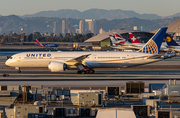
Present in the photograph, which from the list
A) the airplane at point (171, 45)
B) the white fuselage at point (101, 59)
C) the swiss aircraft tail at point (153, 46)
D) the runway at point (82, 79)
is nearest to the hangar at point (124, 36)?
the airplane at point (171, 45)

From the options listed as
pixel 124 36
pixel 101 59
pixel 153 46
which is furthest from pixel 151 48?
pixel 124 36

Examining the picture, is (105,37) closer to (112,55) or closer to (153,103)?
(112,55)

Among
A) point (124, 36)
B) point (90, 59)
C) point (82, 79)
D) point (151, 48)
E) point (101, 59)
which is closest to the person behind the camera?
point (82, 79)

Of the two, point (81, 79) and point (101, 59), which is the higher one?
point (101, 59)

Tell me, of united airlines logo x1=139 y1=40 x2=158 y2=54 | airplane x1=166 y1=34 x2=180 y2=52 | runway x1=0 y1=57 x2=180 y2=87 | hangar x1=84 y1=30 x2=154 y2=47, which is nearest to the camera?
runway x1=0 y1=57 x2=180 y2=87

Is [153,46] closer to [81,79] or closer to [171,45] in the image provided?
[81,79]

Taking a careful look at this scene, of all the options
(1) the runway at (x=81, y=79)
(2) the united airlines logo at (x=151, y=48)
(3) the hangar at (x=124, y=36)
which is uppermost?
(3) the hangar at (x=124, y=36)

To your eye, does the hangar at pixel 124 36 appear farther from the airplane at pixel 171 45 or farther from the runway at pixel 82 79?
the runway at pixel 82 79

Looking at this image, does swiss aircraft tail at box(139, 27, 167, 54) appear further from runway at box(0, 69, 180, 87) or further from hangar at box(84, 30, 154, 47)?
hangar at box(84, 30, 154, 47)

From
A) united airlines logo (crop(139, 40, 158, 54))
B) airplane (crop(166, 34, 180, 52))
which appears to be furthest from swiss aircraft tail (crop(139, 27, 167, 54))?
airplane (crop(166, 34, 180, 52))

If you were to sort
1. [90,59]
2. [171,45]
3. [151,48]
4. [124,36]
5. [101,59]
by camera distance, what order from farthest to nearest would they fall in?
[124,36] < [171,45] < [151,48] < [90,59] < [101,59]

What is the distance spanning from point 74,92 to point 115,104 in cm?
419

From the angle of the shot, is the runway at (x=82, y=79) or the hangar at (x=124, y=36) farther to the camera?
the hangar at (x=124, y=36)

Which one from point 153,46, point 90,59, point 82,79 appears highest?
point 153,46
